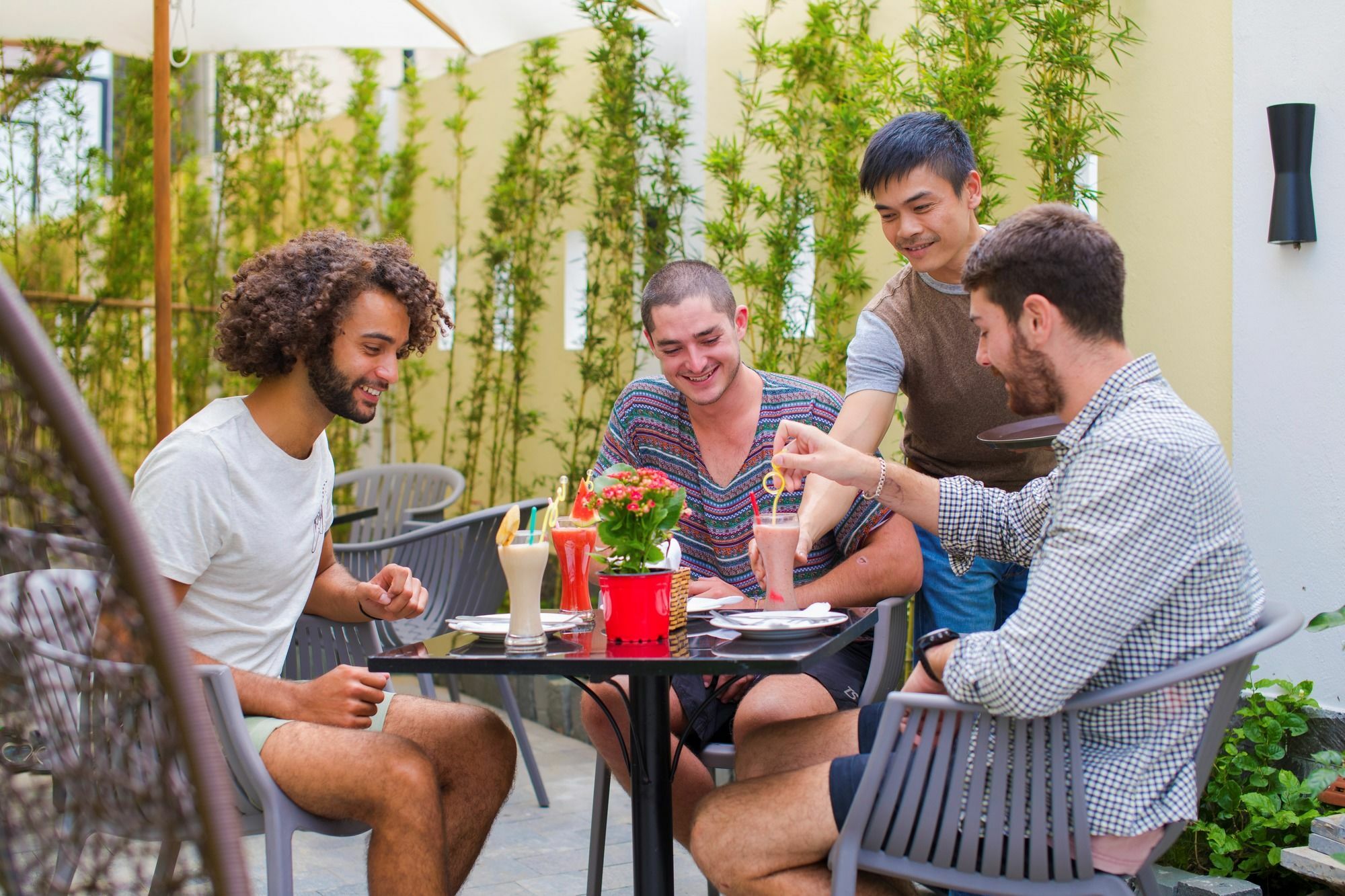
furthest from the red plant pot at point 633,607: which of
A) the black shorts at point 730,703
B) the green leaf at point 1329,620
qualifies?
the green leaf at point 1329,620

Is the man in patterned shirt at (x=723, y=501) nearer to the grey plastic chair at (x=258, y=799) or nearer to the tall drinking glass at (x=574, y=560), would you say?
the tall drinking glass at (x=574, y=560)

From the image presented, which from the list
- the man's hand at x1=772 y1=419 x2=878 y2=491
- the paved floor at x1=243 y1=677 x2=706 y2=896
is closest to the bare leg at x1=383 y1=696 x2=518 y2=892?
the paved floor at x1=243 y1=677 x2=706 y2=896

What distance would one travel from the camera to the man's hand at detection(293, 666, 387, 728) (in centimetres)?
216

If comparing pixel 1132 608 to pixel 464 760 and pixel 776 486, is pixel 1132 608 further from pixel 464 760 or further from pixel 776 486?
pixel 464 760

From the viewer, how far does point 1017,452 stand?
112 inches

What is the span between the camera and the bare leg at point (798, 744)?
217 cm

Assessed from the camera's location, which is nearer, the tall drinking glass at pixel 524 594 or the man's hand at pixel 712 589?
the tall drinking glass at pixel 524 594

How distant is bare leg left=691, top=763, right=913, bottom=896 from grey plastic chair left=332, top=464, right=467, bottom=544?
112 inches

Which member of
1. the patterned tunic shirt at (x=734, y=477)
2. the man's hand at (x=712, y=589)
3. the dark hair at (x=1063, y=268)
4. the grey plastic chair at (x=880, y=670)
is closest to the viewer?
the dark hair at (x=1063, y=268)

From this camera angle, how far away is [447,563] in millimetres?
3754

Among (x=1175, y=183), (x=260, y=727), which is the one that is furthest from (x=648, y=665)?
(x=1175, y=183)

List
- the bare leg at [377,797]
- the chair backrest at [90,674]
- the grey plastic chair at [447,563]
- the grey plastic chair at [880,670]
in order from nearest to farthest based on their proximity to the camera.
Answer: the chair backrest at [90,674], the bare leg at [377,797], the grey plastic chair at [880,670], the grey plastic chair at [447,563]

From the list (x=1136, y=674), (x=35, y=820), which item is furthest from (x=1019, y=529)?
(x=35, y=820)

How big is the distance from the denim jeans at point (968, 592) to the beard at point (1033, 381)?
98 centimetres
